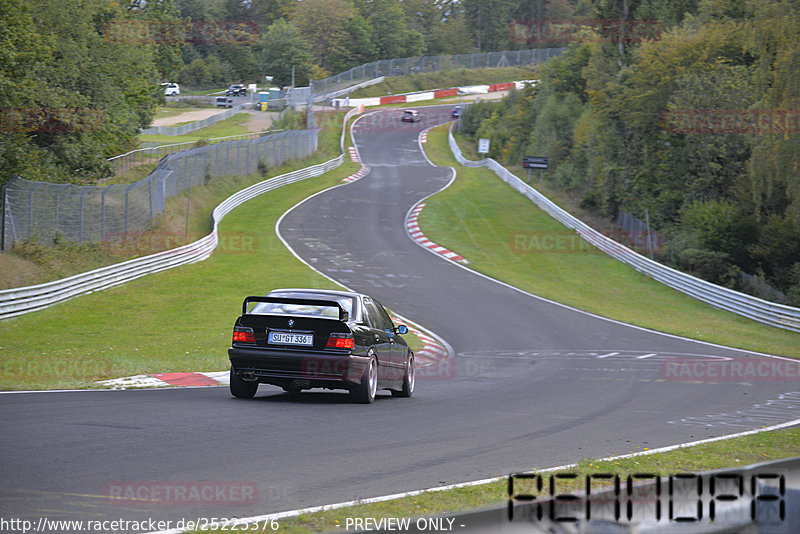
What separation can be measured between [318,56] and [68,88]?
9883cm

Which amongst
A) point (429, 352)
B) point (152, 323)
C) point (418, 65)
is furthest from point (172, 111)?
point (429, 352)

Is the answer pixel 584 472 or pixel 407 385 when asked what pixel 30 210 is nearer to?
pixel 407 385

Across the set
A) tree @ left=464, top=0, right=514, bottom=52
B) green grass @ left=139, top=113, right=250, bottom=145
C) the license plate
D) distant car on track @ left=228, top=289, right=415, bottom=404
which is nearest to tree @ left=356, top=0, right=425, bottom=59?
tree @ left=464, top=0, right=514, bottom=52

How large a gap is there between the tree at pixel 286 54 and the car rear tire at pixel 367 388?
337ft

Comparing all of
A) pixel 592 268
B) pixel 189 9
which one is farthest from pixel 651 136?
pixel 189 9

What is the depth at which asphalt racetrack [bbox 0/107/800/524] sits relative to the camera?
622cm

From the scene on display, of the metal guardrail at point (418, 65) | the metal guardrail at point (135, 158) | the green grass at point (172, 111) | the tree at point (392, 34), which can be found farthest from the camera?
the tree at point (392, 34)

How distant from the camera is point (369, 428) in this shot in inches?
366

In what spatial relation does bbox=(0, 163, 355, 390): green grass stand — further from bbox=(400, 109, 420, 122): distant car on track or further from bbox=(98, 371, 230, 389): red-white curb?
bbox=(400, 109, 420, 122): distant car on track

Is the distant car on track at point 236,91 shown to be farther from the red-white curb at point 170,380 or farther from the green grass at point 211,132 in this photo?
the red-white curb at point 170,380

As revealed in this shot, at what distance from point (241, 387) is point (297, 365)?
3.63 ft

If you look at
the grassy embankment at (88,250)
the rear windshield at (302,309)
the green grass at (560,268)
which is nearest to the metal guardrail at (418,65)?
the grassy embankment at (88,250)

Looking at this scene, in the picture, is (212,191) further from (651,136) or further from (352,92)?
(352,92)

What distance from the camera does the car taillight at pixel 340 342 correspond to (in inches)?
424
